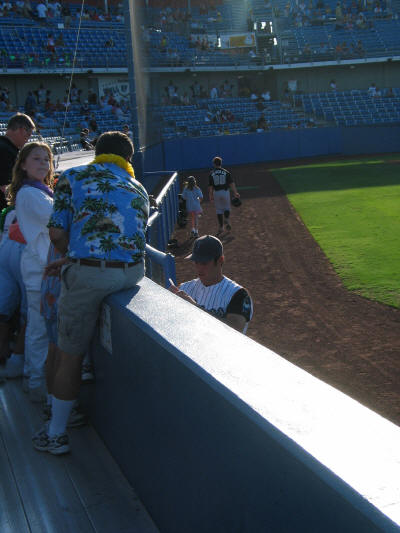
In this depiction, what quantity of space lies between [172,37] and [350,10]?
52.9ft

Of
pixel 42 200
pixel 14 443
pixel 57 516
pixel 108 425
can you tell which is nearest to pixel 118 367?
pixel 108 425

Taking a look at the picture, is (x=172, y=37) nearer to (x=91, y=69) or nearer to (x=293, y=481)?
(x=91, y=69)

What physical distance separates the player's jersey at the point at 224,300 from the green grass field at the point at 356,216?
17.3ft

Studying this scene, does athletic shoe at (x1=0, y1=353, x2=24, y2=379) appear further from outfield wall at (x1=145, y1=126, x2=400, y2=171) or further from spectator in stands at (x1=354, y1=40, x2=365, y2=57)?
spectator in stands at (x1=354, y1=40, x2=365, y2=57)

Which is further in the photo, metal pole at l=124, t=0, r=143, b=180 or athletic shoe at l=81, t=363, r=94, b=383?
metal pole at l=124, t=0, r=143, b=180

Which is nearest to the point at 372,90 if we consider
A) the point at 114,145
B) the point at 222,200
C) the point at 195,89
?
the point at 195,89

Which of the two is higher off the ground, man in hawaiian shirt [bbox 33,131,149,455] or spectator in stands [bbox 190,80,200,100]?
man in hawaiian shirt [bbox 33,131,149,455]

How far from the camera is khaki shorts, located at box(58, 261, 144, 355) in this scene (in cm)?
310

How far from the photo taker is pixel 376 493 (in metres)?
1.21

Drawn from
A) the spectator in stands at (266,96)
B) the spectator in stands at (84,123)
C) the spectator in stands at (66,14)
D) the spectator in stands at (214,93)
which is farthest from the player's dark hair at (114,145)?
the spectator in stands at (266,96)

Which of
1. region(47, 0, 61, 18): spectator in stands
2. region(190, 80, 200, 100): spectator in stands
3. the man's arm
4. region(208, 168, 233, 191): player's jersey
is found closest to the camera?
the man's arm

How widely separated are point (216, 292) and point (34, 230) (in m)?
1.21

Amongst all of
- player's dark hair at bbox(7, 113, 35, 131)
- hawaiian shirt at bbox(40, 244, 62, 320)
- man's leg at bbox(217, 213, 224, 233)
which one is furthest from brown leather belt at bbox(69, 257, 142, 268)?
man's leg at bbox(217, 213, 224, 233)

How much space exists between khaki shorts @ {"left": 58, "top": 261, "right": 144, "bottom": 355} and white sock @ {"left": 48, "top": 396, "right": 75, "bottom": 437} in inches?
11.6
